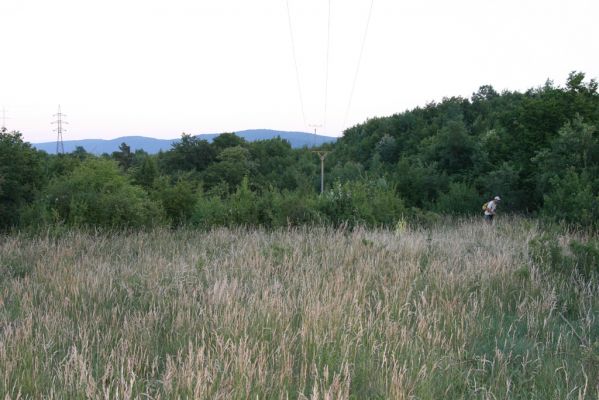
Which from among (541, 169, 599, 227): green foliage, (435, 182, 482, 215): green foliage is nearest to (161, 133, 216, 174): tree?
(435, 182, 482, 215): green foliage

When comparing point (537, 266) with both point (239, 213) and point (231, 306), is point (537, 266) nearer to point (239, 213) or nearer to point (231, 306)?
point (231, 306)

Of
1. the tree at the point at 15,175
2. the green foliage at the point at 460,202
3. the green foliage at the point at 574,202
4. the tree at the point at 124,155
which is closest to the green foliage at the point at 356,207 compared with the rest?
the green foliage at the point at 574,202

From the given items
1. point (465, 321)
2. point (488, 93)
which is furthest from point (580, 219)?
point (488, 93)

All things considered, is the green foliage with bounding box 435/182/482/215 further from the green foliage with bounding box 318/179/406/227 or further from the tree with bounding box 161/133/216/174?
the tree with bounding box 161/133/216/174

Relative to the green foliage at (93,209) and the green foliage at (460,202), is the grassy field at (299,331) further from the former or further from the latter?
the green foliage at (460,202)

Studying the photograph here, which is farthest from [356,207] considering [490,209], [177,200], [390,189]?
[177,200]

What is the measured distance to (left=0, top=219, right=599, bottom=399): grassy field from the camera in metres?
3.18

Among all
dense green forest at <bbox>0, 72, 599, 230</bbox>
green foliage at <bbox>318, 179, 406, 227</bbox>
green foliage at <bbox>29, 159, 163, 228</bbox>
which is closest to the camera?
green foliage at <bbox>29, 159, 163, 228</bbox>

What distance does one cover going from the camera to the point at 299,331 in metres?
3.86

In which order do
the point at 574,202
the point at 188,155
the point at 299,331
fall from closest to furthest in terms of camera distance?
the point at 299,331 → the point at 574,202 → the point at 188,155

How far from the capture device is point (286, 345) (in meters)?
3.77

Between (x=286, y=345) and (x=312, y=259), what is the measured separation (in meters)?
3.53

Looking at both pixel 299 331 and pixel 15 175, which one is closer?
pixel 299 331

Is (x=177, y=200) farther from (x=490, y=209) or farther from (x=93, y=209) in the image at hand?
(x=490, y=209)
